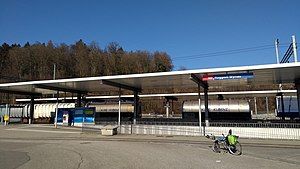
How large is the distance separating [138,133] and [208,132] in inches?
258

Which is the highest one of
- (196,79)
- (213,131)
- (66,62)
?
Answer: (66,62)

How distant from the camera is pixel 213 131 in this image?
24891mm

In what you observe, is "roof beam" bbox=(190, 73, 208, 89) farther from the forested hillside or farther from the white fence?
the forested hillside

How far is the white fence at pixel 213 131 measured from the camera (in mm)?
22281

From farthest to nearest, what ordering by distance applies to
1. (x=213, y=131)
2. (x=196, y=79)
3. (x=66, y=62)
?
1. (x=66, y=62)
2. (x=196, y=79)
3. (x=213, y=131)

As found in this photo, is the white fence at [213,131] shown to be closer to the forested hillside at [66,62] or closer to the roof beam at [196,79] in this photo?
the roof beam at [196,79]

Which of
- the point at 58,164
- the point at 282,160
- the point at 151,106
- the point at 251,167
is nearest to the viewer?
the point at 251,167

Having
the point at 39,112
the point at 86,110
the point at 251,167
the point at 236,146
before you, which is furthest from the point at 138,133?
the point at 39,112

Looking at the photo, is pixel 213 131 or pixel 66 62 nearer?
pixel 213 131

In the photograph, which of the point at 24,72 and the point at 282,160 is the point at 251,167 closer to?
the point at 282,160

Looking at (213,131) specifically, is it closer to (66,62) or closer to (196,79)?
(196,79)

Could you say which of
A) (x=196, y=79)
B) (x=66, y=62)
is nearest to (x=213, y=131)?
(x=196, y=79)

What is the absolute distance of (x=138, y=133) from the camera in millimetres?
27562

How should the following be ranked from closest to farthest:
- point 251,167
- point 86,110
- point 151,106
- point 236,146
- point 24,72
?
point 251,167 → point 236,146 → point 86,110 → point 151,106 → point 24,72
